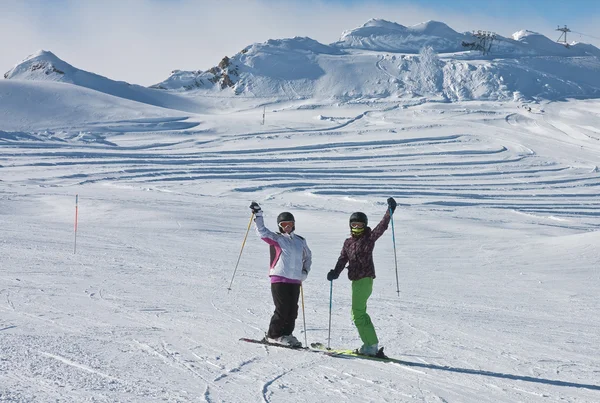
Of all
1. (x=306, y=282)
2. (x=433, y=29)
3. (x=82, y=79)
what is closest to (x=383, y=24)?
(x=433, y=29)

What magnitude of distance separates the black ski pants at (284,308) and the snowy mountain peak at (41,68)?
3138 inches

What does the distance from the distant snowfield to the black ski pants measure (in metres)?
0.25

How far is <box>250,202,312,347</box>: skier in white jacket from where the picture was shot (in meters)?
6.09

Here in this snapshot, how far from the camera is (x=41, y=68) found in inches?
3346

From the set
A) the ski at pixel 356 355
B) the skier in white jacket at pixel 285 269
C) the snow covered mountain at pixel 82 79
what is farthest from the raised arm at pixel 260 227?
the snow covered mountain at pixel 82 79

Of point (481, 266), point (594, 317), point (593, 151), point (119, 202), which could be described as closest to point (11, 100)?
point (119, 202)

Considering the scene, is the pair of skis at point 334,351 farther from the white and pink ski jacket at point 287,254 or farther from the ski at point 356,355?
the white and pink ski jacket at point 287,254

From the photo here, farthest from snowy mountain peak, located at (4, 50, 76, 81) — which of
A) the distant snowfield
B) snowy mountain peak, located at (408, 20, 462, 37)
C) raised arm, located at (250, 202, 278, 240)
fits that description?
raised arm, located at (250, 202, 278, 240)

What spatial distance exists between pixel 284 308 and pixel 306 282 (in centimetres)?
490

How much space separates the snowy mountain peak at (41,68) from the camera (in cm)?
8218

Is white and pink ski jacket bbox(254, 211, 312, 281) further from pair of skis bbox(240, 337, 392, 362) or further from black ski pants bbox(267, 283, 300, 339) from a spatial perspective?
pair of skis bbox(240, 337, 392, 362)

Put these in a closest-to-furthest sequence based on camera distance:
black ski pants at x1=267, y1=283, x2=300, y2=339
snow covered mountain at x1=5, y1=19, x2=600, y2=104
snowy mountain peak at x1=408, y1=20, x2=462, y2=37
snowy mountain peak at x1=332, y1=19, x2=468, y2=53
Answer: black ski pants at x1=267, y1=283, x2=300, y2=339, snow covered mountain at x1=5, y1=19, x2=600, y2=104, snowy mountain peak at x1=332, y1=19, x2=468, y2=53, snowy mountain peak at x1=408, y1=20, x2=462, y2=37

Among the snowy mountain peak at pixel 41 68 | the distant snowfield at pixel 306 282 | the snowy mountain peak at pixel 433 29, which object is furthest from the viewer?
the snowy mountain peak at pixel 433 29

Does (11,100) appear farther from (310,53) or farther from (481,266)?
(481,266)
